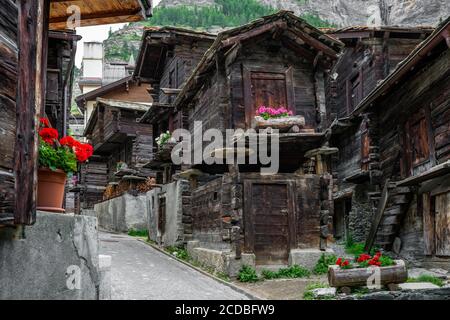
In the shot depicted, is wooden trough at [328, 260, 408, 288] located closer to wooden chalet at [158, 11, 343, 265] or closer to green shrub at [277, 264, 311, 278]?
green shrub at [277, 264, 311, 278]

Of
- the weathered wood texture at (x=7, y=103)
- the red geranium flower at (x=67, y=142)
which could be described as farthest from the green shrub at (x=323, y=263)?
the weathered wood texture at (x=7, y=103)

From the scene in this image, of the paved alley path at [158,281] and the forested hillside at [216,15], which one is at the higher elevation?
the forested hillside at [216,15]

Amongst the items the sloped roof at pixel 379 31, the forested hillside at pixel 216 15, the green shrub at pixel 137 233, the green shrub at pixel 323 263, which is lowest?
the green shrub at pixel 323 263

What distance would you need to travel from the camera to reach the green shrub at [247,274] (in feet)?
37.9

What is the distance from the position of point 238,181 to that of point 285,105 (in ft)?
10.9

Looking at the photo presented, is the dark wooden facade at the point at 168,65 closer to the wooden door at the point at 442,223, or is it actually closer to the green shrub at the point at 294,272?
the green shrub at the point at 294,272

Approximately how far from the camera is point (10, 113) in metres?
3.99

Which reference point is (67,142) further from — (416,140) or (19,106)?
(416,140)

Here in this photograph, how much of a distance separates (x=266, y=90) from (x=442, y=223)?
19.7 ft

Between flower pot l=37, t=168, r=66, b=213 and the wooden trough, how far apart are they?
5648 mm

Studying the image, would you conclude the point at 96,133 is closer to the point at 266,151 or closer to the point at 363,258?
the point at 266,151

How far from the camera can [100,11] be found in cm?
624

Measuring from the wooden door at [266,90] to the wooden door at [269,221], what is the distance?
7.60 ft
